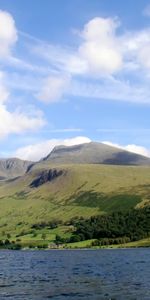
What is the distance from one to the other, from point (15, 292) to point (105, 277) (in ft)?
100

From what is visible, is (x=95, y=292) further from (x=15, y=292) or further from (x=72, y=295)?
(x=15, y=292)

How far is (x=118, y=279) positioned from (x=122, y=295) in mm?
27298

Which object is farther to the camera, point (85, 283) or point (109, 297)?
point (85, 283)

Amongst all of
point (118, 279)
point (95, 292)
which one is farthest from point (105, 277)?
point (95, 292)

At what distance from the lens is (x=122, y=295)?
82.1 metres

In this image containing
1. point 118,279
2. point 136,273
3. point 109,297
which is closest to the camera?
point 109,297

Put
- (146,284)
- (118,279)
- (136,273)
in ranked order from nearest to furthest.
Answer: (146,284) → (118,279) → (136,273)

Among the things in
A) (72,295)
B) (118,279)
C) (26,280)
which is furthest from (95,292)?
(26,280)

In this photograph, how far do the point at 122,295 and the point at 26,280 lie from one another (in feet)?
120

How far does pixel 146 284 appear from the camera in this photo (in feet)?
319

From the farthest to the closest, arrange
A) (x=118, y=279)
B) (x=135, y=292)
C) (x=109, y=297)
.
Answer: (x=118, y=279)
(x=135, y=292)
(x=109, y=297)

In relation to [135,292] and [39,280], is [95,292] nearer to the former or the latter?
[135,292]

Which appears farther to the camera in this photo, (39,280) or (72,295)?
(39,280)

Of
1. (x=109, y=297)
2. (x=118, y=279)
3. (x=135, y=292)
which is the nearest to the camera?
(x=109, y=297)
